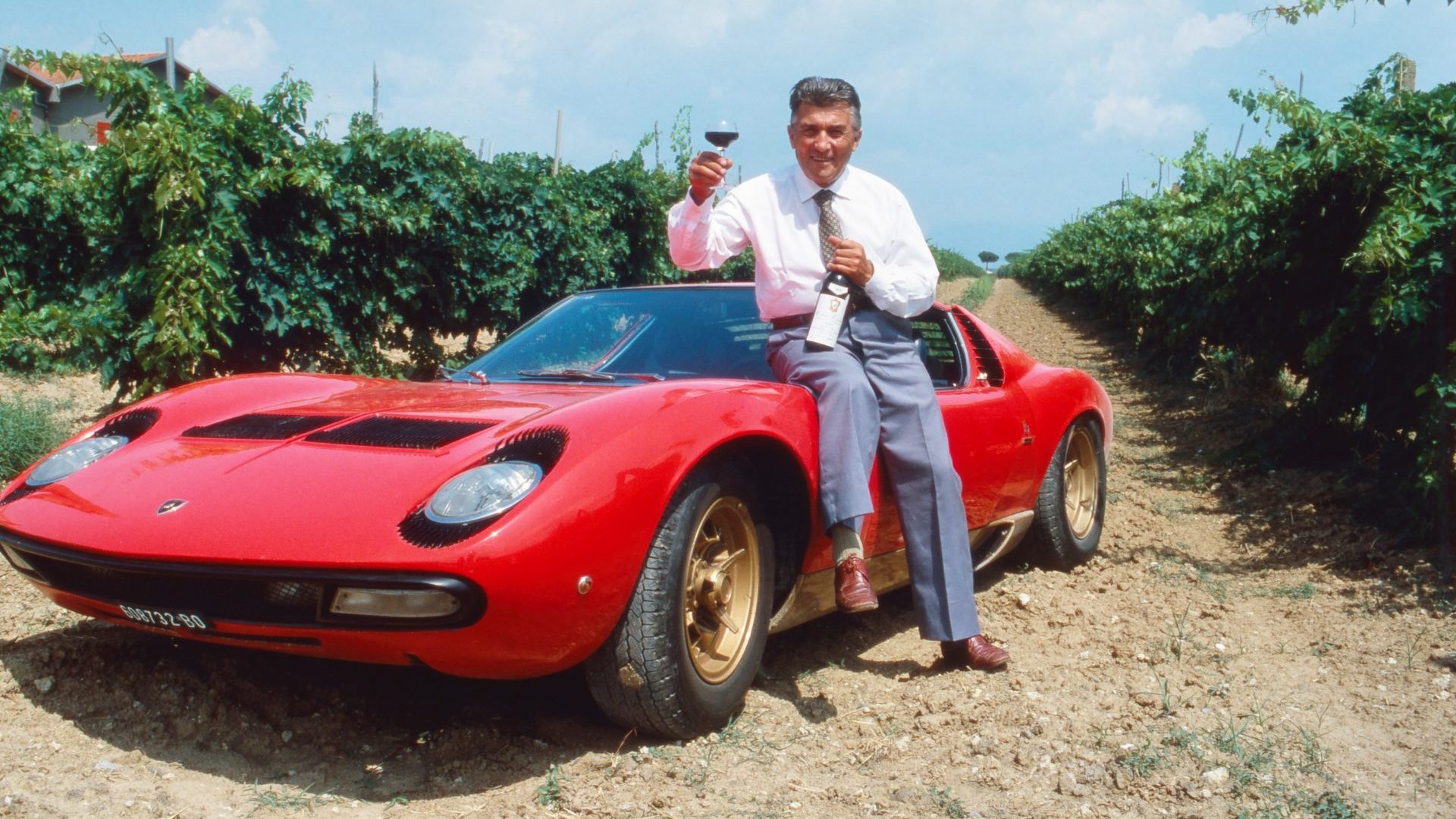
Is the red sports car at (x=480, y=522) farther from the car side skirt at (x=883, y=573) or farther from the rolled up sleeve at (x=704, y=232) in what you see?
the rolled up sleeve at (x=704, y=232)

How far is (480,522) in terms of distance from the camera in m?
2.38

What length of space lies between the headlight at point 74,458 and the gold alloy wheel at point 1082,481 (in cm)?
356

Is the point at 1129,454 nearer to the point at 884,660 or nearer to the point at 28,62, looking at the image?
the point at 884,660

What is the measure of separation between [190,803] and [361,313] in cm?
556

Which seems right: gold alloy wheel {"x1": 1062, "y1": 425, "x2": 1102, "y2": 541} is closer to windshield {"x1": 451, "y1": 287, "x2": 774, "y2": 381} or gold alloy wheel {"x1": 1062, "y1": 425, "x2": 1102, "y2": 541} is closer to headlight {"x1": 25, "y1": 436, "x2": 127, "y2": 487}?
windshield {"x1": 451, "y1": 287, "x2": 774, "y2": 381}

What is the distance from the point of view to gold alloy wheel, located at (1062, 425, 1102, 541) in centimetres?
501

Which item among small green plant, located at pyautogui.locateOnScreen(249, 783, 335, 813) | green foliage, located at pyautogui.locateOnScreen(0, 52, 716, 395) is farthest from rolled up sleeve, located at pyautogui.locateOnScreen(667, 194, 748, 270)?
green foliage, located at pyautogui.locateOnScreen(0, 52, 716, 395)

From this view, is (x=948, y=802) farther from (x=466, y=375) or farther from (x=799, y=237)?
(x=466, y=375)

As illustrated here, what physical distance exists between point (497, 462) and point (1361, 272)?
442cm

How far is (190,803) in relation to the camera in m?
2.49

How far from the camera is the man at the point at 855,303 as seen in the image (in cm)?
333

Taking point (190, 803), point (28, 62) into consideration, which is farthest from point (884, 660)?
point (28, 62)

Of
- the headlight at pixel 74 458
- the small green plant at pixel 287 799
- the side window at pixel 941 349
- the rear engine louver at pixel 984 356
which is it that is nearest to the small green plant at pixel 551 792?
Result: the small green plant at pixel 287 799

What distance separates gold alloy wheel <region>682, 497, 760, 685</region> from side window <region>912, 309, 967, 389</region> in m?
1.38
